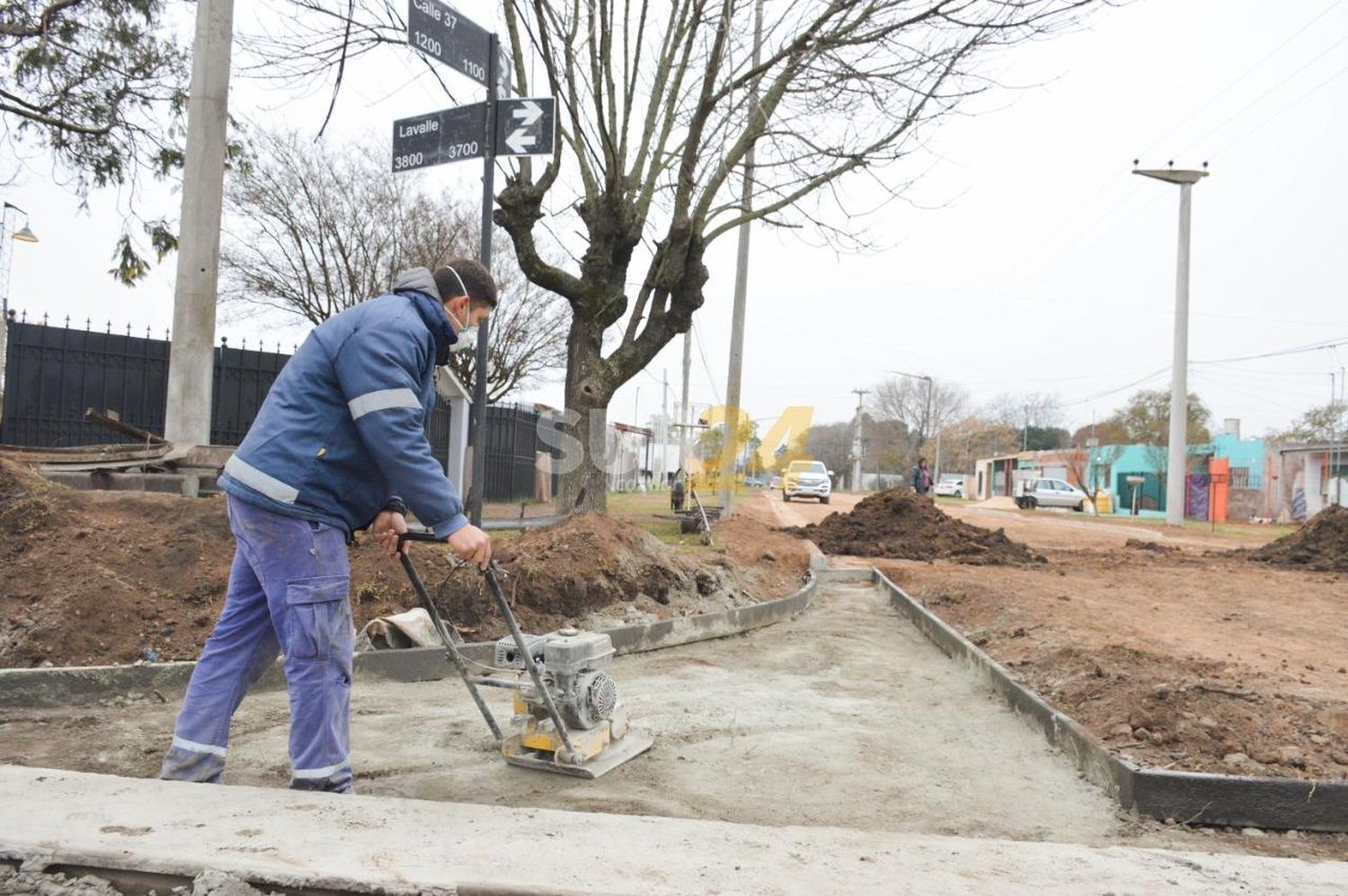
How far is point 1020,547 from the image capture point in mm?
15078

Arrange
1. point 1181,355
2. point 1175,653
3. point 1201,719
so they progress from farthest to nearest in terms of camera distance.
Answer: point 1181,355 → point 1175,653 → point 1201,719

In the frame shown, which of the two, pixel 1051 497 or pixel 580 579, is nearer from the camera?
pixel 580 579

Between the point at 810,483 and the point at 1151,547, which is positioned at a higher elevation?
the point at 810,483

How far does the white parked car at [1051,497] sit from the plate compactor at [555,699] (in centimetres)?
4201

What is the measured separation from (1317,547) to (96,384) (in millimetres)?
20909

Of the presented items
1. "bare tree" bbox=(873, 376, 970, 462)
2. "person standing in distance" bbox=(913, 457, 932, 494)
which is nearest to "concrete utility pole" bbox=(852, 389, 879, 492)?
"bare tree" bbox=(873, 376, 970, 462)

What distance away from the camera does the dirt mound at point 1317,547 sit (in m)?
15.3

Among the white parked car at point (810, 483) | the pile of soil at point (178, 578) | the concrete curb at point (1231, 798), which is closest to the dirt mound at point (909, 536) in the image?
the pile of soil at point (178, 578)

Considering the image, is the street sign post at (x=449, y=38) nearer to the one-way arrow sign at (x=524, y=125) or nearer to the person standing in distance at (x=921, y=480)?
the one-way arrow sign at (x=524, y=125)

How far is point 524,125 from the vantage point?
21.2ft

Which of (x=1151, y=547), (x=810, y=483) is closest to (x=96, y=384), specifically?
(x=1151, y=547)

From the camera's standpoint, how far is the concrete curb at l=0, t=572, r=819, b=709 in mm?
4230

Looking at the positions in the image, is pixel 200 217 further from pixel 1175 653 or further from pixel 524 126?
pixel 1175 653

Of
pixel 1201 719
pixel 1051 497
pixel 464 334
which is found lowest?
pixel 1201 719
